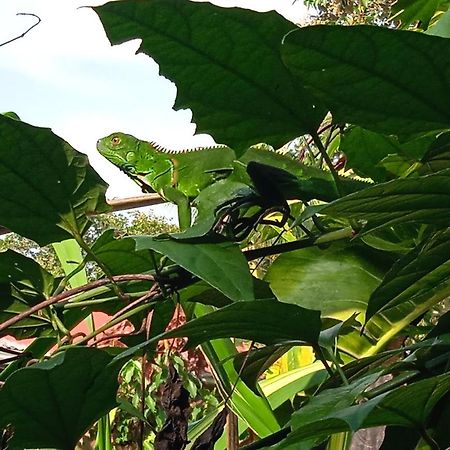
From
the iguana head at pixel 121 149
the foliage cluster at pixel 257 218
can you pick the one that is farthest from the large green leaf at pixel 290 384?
the iguana head at pixel 121 149

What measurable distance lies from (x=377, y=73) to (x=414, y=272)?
3.6 inches

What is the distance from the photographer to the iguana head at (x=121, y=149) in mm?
1324

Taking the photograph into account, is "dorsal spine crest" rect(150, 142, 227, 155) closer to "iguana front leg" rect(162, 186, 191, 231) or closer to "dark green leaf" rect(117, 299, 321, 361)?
"iguana front leg" rect(162, 186, 191, 231)

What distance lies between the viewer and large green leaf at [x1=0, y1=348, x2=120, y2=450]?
0.31m

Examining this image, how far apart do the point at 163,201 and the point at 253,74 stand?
293mm

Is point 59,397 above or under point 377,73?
under

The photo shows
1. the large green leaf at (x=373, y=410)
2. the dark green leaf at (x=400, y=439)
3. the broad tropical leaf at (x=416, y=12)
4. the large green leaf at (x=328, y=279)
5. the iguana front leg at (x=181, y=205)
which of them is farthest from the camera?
the iguana front leg at (x=181, y=205)

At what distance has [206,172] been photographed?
0.40m

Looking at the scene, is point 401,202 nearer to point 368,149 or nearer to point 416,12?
point 368,149

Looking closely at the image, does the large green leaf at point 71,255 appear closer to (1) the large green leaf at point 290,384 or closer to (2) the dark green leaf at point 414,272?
(1) the large green leaf at point 290,384

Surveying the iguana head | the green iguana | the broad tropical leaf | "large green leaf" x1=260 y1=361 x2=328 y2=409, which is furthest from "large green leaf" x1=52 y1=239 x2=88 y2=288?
the iguana head

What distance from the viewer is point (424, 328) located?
0.47 metres

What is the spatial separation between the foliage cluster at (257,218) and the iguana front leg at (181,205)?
1.00 feet

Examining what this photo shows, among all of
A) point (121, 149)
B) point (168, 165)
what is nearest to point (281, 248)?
point (168, 165)
